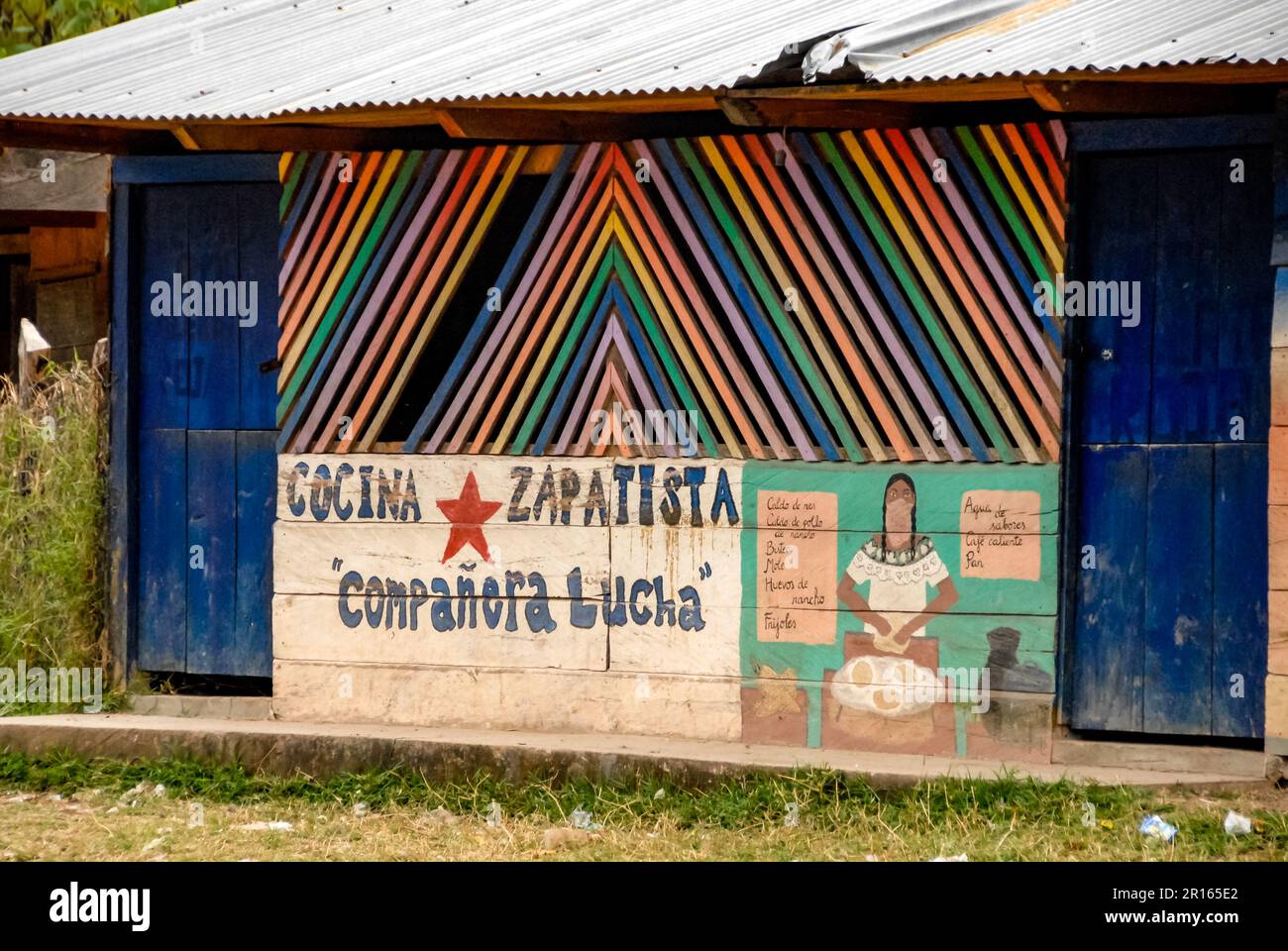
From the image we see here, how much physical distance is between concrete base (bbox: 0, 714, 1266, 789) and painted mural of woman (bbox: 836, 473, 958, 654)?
22.5 inches

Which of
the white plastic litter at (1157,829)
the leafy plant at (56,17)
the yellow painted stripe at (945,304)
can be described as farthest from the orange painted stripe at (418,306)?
the leafy plant at (56,17)

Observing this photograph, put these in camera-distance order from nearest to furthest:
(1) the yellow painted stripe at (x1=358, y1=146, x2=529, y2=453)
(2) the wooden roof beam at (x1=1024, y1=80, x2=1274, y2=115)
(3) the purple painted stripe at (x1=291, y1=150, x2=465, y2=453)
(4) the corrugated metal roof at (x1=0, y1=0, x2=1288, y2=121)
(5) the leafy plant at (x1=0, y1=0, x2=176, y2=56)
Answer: (4) the corrugated metal roof at (x1=0, y1=0, x2=1288, y2=121) < (2) the wooden roof beam at (x1=1024, y1=80, x2=1274, y2=115) < (1) the yellow painted stripe at (x1=358, y1=146, x2=529, y2=453) < (3) the purple painted stripe at (x1=291, y1=150, x2=465, y2=453) < (5) the leafy plant at (x1=0, y1=0, x2=176, y2=56)

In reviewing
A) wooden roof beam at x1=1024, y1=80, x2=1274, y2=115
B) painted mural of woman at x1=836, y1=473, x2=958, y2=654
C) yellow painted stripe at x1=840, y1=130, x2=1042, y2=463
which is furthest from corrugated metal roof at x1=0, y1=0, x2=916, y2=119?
painted mural of woman at x1=836, y1=473, x2=958, y2=654

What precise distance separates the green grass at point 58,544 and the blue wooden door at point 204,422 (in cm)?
23

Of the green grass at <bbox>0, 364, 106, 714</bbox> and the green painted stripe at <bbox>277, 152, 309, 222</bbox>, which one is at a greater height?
the green painted stripe at <bbox>277, 152, 309, 222</bbox>

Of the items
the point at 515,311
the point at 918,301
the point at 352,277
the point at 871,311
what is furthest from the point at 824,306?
the point at 352,277

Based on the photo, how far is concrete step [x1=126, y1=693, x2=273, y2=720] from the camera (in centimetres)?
873

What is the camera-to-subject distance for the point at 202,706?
349 inches

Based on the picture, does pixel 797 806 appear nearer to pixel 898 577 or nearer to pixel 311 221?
pixel 898 577

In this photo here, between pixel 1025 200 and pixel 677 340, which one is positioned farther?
pixel 677 340

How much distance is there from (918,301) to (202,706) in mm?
4227

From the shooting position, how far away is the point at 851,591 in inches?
308

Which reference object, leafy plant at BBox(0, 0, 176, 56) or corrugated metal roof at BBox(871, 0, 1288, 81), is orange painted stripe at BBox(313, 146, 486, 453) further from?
leafy plant at BBox(0, 0, 176, 56)

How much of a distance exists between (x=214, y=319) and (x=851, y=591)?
3.67 m
